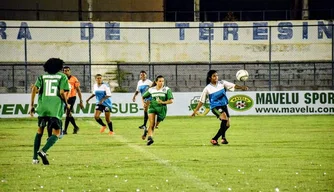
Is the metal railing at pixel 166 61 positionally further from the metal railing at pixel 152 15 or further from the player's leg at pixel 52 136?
the player's leg at pixel 52 136

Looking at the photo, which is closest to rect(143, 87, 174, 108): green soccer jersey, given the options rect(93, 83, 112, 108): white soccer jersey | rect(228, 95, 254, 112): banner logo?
rect(93, 83, 112, 108): white soccer jersey

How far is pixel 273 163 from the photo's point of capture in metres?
15.4

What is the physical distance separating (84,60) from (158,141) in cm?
2235

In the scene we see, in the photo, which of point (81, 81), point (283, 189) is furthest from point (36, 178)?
point (81, 81)

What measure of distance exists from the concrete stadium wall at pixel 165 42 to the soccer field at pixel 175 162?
56.8 ft

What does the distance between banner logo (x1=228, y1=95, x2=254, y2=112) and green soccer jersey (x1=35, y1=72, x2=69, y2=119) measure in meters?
24.6

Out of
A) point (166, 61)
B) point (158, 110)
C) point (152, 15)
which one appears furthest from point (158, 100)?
point (152, 15)

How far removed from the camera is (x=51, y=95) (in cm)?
1520

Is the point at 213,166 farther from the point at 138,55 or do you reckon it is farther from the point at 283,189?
the point at 138,55

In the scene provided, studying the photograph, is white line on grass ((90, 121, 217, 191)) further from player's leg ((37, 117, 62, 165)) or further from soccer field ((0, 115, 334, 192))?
player's leg ((37, 117, 62, 165))

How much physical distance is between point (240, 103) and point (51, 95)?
2511 centimetres

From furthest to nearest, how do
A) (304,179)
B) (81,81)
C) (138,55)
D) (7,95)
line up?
(138,55) → (81,81) → (7,95) → (304,179)

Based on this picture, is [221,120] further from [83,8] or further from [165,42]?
[83,8]

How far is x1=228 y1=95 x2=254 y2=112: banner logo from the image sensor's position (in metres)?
39.5
